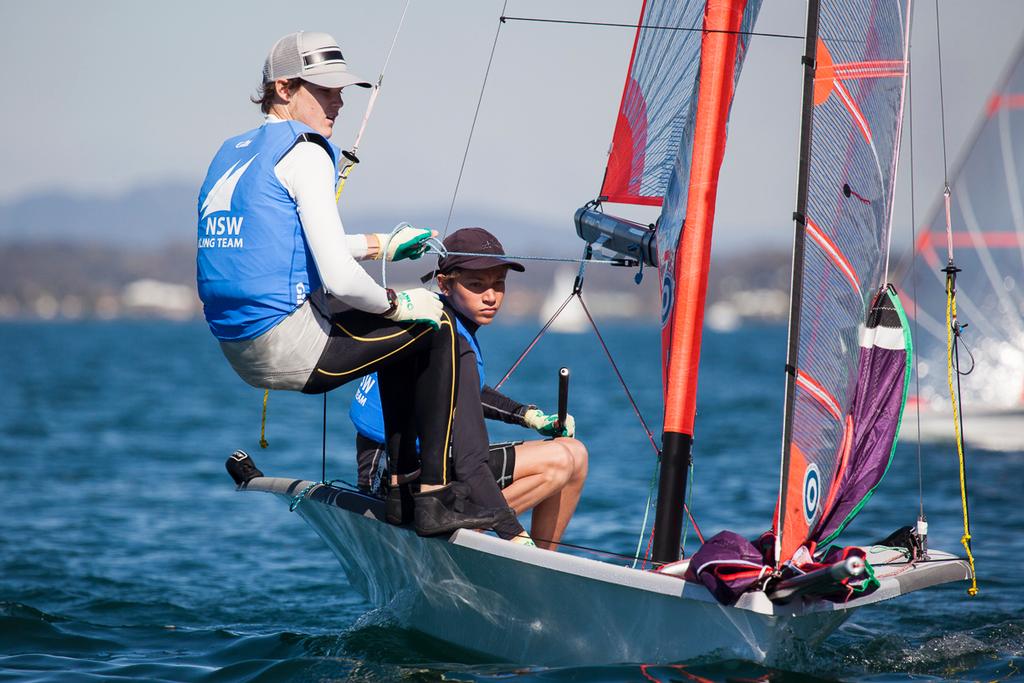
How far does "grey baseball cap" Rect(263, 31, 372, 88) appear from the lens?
11.9 feet

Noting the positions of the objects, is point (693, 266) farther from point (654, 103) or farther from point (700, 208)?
point (654, 103)

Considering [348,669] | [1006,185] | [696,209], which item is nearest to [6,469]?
[348,669]

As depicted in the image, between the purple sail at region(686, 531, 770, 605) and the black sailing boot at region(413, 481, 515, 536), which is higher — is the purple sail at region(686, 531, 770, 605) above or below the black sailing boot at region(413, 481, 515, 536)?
below

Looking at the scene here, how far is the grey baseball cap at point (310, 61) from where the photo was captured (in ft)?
11.9

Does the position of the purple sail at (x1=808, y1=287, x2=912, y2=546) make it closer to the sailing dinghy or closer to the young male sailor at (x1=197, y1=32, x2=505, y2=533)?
the sailing dinghy

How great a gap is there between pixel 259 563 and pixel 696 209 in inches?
174

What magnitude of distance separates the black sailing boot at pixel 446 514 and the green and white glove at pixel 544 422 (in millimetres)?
769

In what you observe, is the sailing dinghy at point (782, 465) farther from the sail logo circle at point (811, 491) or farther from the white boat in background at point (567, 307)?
the white boat in background at point (567, 307)

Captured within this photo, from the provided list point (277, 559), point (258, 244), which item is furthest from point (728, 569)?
point (277, 559)

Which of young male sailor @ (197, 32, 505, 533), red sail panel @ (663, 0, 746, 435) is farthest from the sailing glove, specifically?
red sail panel @ (663, 0, 746, 435)

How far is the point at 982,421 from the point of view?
14742 mm

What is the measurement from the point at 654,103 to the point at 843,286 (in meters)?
1.45

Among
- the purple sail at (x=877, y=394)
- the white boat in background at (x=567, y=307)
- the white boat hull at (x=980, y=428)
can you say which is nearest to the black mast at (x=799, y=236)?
the purple sail at (x=877, y=394)

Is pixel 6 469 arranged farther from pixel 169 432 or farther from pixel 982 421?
pixel 982 421
